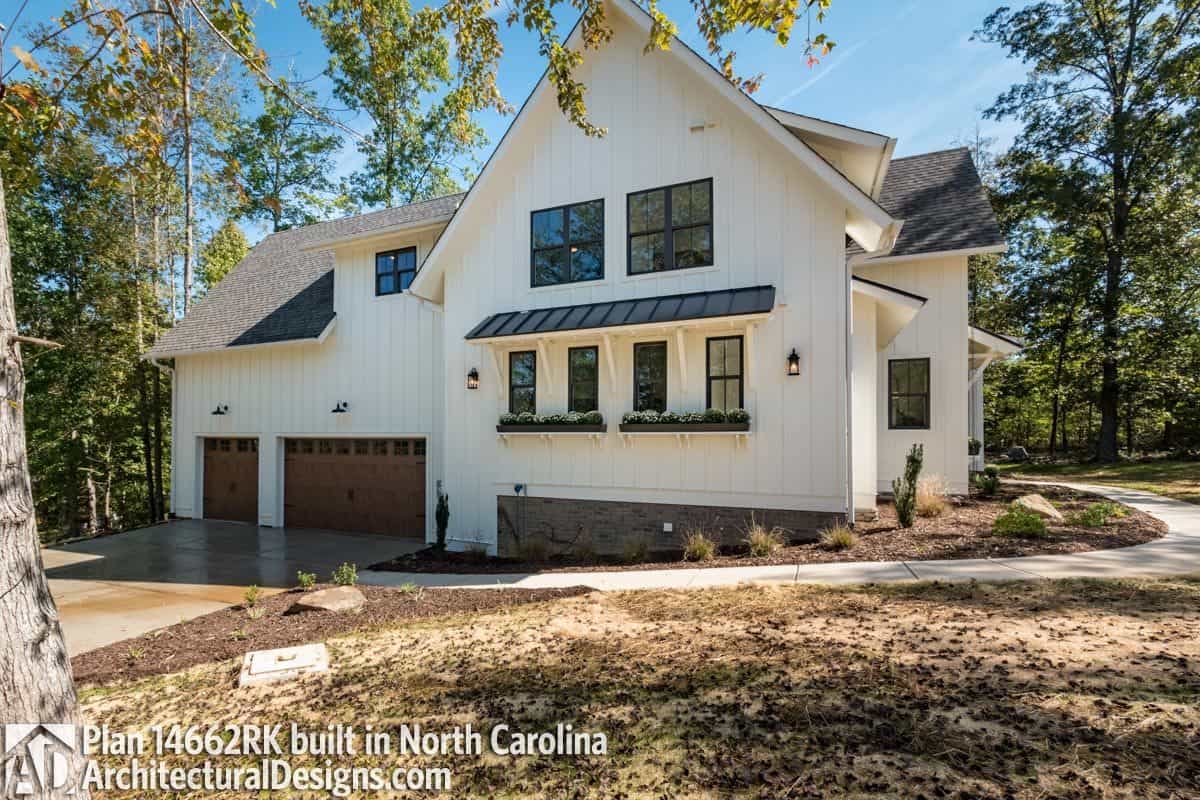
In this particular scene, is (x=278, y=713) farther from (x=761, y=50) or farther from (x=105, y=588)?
(x=761, y=50)

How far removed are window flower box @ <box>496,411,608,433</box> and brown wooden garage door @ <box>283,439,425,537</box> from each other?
3.00 m

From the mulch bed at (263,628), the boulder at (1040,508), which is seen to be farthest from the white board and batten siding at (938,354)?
the mulch bed at (263,628)

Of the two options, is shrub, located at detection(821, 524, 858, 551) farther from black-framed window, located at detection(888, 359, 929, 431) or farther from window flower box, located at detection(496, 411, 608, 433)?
black-framed window, located at detection(888, 359, 929, 431)

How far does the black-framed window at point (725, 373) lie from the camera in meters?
9.03

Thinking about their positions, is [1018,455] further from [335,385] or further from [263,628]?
[263,628]

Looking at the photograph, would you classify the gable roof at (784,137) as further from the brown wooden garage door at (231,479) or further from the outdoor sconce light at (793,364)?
the brown wooden garage door at (231,479)

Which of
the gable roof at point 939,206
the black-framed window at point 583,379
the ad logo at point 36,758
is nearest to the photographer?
the ad logo at point 36,758

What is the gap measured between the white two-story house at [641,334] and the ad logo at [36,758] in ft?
24.6

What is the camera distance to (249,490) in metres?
14.6

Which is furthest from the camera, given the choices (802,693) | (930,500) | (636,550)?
(930,500)

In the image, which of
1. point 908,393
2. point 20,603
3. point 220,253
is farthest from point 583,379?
point 220,253

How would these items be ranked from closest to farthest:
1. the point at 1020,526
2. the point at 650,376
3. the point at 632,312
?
the point at 1020,526 < the point at 632,312 < the point at 650,376

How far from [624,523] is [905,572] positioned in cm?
456

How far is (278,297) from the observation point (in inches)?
599
